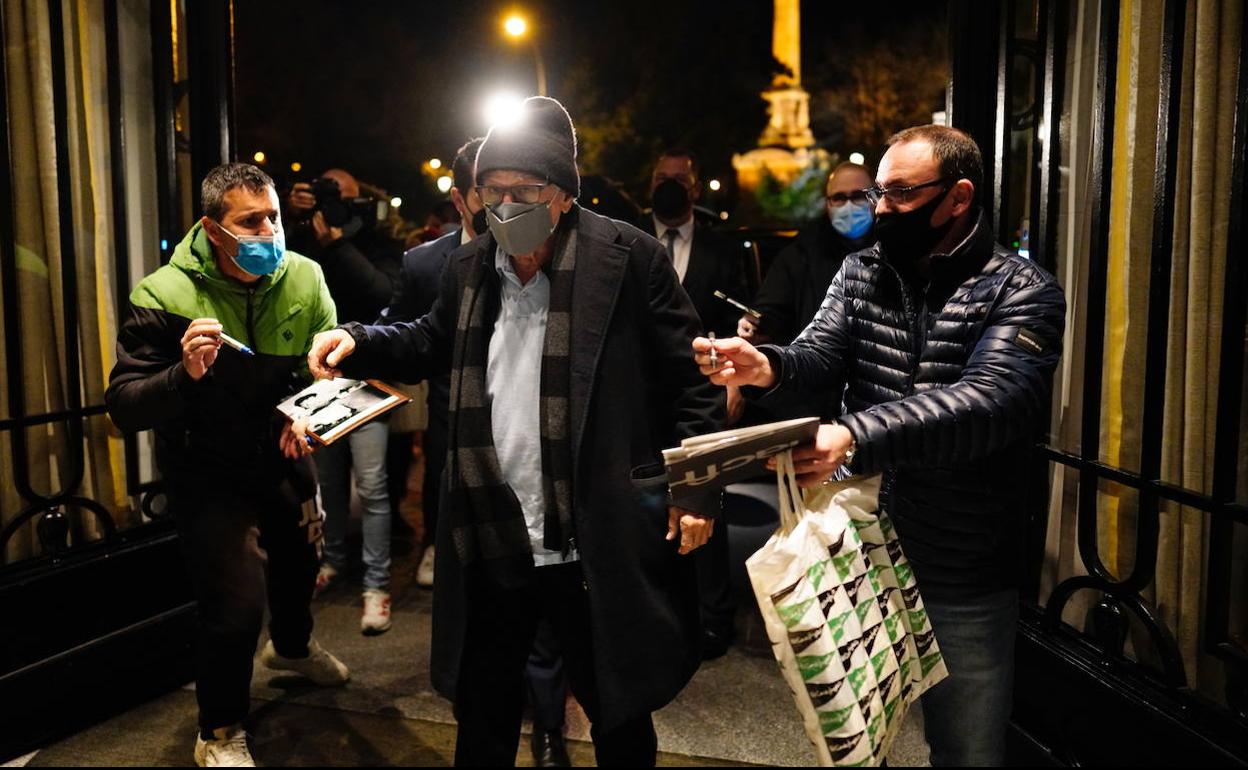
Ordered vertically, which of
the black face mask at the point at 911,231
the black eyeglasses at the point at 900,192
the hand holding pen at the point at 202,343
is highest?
the black eyeglasses at the point at 900,192

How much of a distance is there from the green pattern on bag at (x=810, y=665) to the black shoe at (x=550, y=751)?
1.90m

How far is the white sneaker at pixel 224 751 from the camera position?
3.24 meters

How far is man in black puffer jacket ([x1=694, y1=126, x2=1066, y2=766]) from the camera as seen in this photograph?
2.07m

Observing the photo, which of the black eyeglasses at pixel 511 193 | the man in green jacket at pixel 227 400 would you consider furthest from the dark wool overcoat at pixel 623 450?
the man in green jacket at pixel 227 400

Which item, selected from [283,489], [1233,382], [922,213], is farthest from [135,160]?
[1233,382]

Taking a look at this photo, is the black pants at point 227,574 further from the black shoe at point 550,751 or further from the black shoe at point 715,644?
the black shoe at point 715,644

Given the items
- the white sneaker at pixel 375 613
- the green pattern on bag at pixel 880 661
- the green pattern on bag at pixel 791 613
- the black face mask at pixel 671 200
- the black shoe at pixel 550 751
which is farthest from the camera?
the black face mask at pixel 671 200

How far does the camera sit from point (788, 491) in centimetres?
183

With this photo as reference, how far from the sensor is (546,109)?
101 inches

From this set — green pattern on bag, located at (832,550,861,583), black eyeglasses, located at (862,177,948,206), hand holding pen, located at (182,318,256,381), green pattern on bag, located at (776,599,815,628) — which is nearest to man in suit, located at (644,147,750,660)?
black eyeglasses, located at (862,177,948,206)

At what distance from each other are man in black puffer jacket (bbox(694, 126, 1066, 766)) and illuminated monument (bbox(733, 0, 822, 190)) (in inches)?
1252

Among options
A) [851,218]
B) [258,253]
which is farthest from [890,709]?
[851,218]

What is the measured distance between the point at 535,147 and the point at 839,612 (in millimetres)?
1412

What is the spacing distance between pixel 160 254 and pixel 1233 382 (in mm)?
3972
